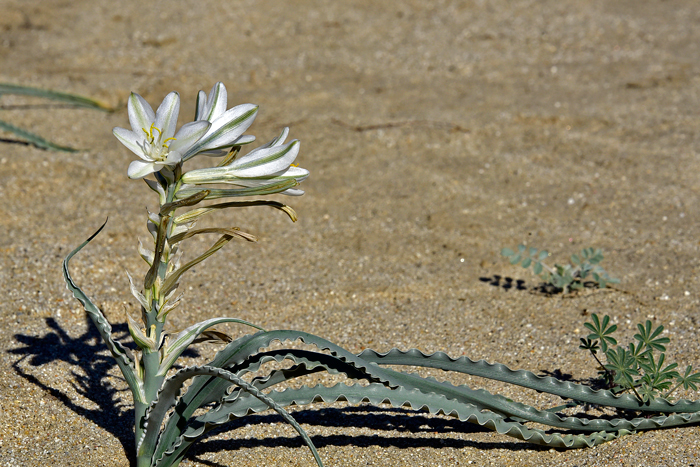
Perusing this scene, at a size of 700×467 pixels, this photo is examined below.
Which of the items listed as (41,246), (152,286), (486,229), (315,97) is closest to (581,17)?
(315,97)

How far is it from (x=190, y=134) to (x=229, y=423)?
1025 mm

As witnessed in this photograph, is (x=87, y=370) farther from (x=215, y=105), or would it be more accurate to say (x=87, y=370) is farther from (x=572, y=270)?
(x=572, y=270)

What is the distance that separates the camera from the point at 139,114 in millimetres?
1452

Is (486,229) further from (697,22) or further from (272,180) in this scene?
(697,22)

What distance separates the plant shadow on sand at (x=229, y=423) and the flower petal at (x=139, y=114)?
3.18ft

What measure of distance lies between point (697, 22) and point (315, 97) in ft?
10.7

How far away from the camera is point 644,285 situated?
274cm

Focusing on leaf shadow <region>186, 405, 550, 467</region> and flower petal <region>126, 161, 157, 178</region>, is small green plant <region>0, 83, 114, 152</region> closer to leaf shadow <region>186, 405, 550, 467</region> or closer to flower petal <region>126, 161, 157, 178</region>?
leaf shadow <region>186, 405, 550, 467</region>

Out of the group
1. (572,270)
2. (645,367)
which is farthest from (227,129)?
(572,270)

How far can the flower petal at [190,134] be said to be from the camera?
1355mm

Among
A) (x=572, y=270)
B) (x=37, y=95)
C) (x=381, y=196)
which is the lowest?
(x=572, y=270)

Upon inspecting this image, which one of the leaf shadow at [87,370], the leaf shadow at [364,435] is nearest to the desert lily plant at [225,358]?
the leaf shadow at [364,435]

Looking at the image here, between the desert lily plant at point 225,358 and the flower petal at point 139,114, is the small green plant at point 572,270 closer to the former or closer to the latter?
the desert lily plant at point 225,358

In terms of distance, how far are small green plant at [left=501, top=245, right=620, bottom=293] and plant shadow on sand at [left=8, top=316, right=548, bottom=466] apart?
36.1 inches
